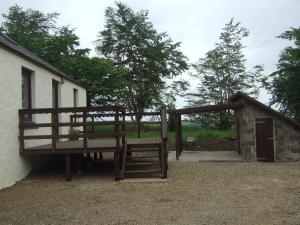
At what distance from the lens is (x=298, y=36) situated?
2575 cm

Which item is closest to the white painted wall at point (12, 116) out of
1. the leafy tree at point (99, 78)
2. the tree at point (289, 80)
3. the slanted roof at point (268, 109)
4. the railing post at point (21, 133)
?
the railing post at point (21, 133)

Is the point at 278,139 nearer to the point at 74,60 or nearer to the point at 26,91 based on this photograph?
the point at 26,91

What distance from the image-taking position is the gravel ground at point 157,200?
649cm

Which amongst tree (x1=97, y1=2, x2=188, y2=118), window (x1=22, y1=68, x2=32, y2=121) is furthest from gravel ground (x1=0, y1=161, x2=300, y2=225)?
tree (x1=97, y1=2, x2=188, y2=118)

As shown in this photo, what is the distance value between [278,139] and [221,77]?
64.3 ft

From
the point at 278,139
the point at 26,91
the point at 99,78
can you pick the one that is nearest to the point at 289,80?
the point at 278,139

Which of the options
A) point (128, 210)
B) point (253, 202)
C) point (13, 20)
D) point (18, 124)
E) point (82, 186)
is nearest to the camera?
point (128, 210)

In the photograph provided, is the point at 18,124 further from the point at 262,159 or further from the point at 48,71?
the point at 262,159

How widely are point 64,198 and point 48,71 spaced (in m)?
6.11

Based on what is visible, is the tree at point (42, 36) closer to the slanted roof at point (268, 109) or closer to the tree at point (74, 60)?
the tree at point (74, 60)

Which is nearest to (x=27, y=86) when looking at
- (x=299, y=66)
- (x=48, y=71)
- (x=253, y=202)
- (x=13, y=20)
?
(x=48, y=71)

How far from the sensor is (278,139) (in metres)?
16.8

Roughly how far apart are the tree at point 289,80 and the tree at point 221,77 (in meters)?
7.67

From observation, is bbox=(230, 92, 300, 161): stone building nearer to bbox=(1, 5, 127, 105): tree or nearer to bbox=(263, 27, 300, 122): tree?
bbox=(263, 27, 300, 122): tree
